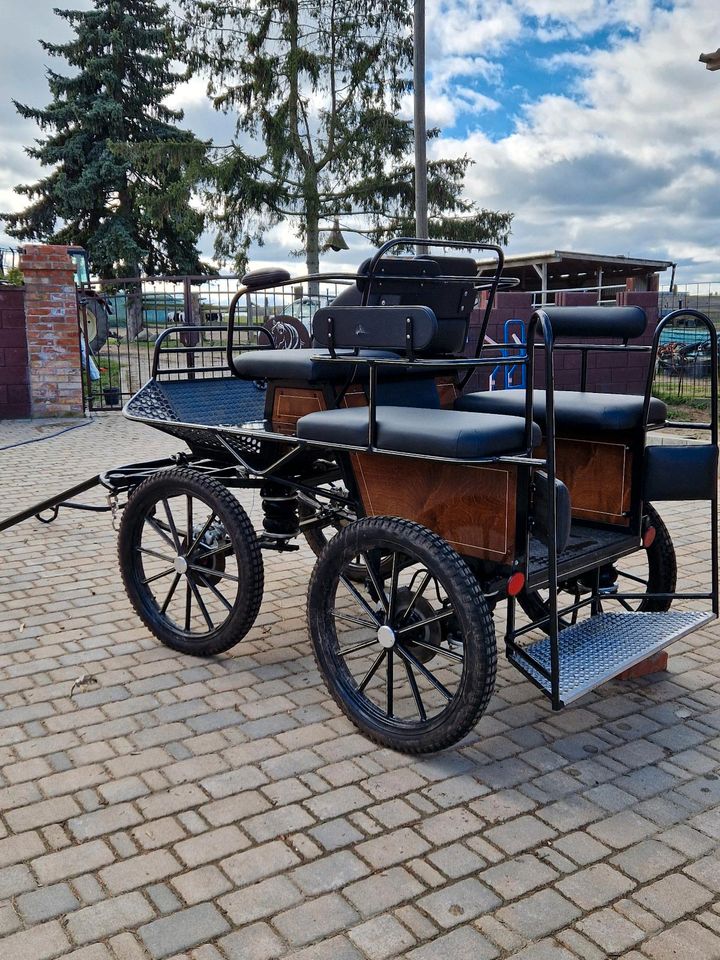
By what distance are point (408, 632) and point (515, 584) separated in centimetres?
41

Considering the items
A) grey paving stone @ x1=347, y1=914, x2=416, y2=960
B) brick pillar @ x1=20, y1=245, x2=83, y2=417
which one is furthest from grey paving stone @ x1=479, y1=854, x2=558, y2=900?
brick pillar @ x1=20, y1=245, x2=83, y2=417

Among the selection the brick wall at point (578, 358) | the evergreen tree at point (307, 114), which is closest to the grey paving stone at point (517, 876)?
the brick wall at point (578, 358)

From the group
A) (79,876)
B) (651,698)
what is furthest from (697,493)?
(79,876)

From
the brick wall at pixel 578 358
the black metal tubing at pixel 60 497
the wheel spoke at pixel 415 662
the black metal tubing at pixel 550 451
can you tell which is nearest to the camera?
the black metal tubing at pixel 550 451

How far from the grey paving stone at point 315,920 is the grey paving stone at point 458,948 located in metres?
0.20

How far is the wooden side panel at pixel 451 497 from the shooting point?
2898 mm

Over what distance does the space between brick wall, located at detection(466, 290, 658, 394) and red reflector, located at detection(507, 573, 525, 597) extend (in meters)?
8.19

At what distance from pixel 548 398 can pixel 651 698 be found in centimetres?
147

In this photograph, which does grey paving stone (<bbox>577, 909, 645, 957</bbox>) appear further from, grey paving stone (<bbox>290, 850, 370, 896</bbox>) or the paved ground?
grey paving stone (<bbox>290, 850, 370, 896</bbox>)

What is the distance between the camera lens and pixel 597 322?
3270 millimetres

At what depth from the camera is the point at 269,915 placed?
2297mm

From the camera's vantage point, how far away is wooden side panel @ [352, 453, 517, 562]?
114 inches

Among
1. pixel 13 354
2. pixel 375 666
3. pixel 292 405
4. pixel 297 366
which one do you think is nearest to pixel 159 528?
pixel 292 405

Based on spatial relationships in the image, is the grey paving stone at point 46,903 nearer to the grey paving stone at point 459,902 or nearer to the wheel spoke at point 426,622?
the grey paving stone at point 459,902
